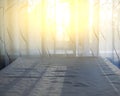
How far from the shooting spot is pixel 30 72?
5.98 ft

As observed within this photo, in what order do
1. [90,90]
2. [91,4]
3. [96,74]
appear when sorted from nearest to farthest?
[90,90], [96,74], [91,4]

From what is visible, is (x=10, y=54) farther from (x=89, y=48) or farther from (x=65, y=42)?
(x=89, y=48)

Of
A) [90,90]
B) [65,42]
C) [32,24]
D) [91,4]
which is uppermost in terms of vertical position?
[91,4]

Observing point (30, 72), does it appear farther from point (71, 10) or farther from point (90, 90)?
point (71, 10)

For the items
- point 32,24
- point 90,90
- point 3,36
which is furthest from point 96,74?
point 3,36

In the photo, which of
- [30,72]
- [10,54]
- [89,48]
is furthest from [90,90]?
[10,54]

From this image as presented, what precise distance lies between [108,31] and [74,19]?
467mm

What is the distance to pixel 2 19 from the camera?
3.07 m

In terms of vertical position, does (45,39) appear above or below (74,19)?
below

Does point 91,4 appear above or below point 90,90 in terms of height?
above

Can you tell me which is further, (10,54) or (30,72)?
(10,54)

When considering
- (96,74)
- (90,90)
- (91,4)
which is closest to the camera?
(90,90)

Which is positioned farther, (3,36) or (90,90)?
(3,36)

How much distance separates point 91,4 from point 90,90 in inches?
74.1
